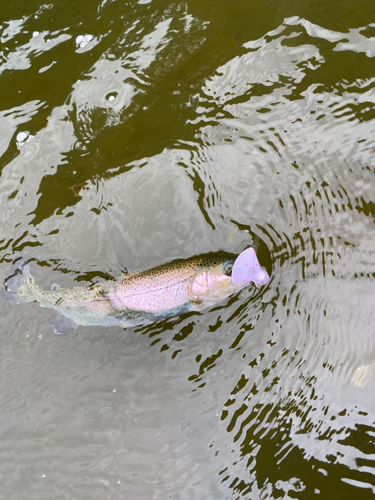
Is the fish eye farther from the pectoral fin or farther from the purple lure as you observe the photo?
the pectoral fin

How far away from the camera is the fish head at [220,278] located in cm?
313

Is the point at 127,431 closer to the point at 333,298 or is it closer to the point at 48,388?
the point at 48,388

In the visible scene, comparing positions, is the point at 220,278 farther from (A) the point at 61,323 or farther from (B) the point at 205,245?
(A) the point at 61,323

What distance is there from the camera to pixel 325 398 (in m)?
3.62

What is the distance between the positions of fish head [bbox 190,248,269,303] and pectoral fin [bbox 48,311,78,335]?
127 cm

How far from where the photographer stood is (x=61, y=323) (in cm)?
362

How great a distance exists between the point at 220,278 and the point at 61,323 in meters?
1.67

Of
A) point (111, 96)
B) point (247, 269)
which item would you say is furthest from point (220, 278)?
point (111, 96)

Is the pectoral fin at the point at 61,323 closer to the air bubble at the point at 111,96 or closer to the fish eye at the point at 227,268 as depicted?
the fish eye at the point at 227,268

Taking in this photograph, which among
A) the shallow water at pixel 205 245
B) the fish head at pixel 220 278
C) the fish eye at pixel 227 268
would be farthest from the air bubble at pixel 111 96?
the fish eye at pixel 227 268

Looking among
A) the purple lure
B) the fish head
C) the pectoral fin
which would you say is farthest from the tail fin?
the purple lure

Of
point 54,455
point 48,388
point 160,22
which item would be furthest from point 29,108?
point 54,455

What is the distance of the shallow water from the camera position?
3.62 meters

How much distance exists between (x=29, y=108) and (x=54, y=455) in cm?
377
